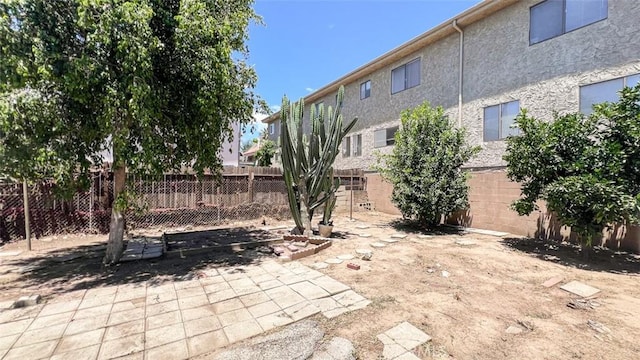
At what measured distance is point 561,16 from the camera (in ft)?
25.1

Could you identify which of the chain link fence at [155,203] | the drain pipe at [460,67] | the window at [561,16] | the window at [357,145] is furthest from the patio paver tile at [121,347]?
the window at [357,145]

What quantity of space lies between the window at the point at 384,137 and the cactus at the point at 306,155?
631 centimetres

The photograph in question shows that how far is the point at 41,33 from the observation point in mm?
3801

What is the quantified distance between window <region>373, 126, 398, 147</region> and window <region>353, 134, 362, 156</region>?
125 centimetres

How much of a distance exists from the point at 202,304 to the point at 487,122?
1000cm

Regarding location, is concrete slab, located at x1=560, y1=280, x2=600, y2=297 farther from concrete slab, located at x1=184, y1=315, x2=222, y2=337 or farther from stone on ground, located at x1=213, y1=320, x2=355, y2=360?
concrete slab, located at x1=184, y1=315, x2=222, y2=337

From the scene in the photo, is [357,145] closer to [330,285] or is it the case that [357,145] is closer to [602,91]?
[602,91]

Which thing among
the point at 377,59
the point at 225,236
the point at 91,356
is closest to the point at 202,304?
the point at 91,356

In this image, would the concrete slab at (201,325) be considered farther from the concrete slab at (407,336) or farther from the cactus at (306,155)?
the cactus at (306,155)

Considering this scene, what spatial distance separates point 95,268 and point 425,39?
12.5 meters

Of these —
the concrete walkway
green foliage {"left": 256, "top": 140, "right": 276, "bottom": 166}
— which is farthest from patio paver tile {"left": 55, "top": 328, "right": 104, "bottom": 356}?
green foliage {"left": 256, "top": 140, "right": 276, "bottom": 166}

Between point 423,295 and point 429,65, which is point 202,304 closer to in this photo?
point 423,295

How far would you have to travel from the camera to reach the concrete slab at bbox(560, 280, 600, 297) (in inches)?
161

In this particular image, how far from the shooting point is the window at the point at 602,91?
21.3 feet
